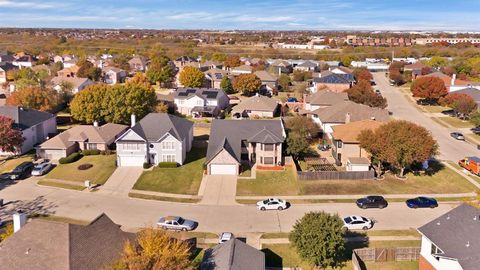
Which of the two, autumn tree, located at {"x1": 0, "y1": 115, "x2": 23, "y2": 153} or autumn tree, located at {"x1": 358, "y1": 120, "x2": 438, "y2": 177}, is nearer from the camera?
autumn tree, located at {"x1": 358, "y1": 120, "x2": 438, "y2": 177}

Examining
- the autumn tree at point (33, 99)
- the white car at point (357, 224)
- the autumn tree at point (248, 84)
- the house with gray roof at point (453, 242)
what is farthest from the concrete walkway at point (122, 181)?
the autumn tree at point (248, 84)

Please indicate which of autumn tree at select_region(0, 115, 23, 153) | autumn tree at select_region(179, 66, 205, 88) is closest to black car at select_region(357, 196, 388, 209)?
autumn tree at select_region(0, 115, 23, 153)

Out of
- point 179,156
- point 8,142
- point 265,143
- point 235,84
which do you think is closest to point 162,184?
point 179,156

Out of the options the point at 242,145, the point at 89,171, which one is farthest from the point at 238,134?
the point at 89,171

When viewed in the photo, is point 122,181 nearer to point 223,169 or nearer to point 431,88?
point 223,169

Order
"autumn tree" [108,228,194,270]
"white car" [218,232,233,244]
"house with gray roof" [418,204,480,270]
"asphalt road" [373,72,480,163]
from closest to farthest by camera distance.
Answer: "autumn tree" [108,228,194,270] → "house with gray roof" [418,204,480,270] → "white car" [218,232,233,244] → "asphalt road" [373,72,480,163]

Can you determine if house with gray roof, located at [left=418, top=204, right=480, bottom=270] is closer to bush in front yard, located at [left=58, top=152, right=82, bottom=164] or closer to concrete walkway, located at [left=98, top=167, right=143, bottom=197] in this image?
concrete walkway, located at [left=98, top=167, right=143, bottom=197]

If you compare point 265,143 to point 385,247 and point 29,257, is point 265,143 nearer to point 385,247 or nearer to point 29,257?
point 385,247
